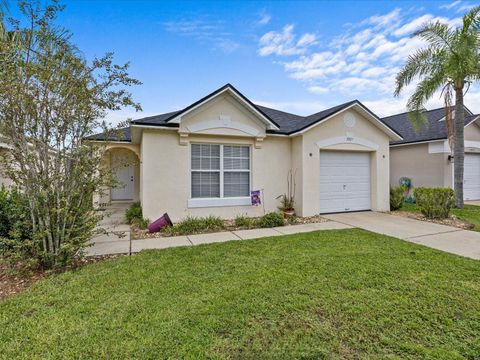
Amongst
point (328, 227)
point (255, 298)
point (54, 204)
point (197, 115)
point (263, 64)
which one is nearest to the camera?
point (255, 298)

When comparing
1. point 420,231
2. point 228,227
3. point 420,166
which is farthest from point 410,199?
point 228,227

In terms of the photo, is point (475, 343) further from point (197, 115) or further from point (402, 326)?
point (197, 115)

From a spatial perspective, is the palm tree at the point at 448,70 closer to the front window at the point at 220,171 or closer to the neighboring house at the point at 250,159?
the neighboring house at the point at 250,159

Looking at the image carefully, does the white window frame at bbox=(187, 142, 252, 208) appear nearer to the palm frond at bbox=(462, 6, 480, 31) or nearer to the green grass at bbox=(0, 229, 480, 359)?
the green grass at bbox=(0, 229, 480, 359)

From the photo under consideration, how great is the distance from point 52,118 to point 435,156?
17.4m

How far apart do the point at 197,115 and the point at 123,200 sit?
393 inches

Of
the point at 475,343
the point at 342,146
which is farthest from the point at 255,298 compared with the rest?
the point at 342,146

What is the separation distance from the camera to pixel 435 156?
14.1 meters

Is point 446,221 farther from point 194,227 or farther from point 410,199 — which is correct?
point 194,227

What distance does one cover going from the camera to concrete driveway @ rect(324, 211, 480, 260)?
5.88 meters

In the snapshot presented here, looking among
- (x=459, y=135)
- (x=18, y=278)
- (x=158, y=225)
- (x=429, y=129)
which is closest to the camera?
(x=18, y=278)

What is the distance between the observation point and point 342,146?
34.0ft

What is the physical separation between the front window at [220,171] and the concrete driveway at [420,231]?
3.73 metres

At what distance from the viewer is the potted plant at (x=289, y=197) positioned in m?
9.95
